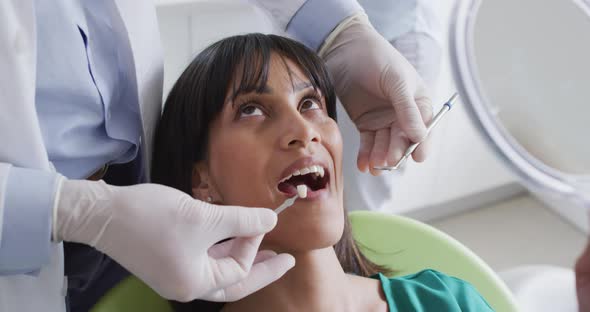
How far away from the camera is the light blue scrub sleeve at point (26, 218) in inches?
34.4

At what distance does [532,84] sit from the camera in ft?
2.65

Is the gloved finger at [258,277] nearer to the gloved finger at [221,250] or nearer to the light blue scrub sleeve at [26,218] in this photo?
the gloved finger at [221,250]

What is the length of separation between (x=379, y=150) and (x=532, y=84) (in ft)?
1.65

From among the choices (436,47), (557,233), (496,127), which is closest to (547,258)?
(557,233)

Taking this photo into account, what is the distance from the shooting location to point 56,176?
3.00 feet

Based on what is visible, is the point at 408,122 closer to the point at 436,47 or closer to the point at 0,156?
the point at 436,47

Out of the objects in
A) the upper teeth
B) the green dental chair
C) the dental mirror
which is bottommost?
the green dental chair

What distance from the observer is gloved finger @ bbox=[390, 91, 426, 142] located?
1.21 meters

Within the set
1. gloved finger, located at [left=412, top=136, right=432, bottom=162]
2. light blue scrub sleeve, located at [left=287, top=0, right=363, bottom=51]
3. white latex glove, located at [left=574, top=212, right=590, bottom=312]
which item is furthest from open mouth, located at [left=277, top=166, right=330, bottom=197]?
white latex glove, located at [left=574, top=212, right=590, bottom=312]

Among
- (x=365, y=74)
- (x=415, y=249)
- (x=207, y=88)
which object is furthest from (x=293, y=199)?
(x=415, y=249)

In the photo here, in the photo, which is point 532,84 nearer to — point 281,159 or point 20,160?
point 281,159

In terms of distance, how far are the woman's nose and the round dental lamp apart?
0.35m

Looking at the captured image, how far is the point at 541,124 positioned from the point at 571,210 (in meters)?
1.99

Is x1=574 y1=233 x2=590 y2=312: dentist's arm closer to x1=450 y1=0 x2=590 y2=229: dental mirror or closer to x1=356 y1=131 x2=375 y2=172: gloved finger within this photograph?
x1=450 y1=0 x2=590 y2=229: dental mirror
